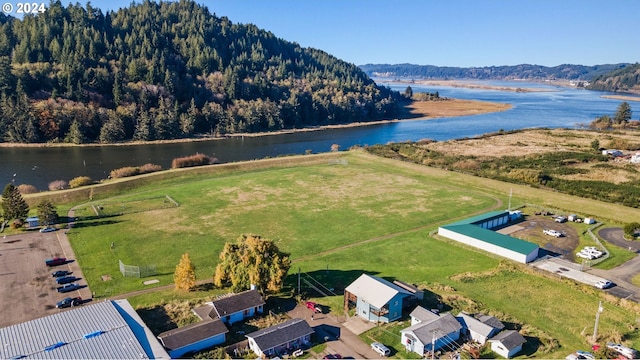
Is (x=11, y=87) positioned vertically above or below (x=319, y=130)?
above

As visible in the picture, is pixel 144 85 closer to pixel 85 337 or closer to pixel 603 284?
pixel 85 337

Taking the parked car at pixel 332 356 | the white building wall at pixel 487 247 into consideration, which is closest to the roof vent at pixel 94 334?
the parked car at pixel 332 356

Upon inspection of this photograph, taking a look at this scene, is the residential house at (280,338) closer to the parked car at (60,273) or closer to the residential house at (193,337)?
the residential house at (193,337)

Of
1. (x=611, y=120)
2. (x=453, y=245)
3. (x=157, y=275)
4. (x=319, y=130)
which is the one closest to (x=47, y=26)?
(x=319, y=130)

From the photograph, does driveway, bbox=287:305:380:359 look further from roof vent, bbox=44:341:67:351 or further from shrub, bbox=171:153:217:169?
shrub, bbox=171:153:217:169

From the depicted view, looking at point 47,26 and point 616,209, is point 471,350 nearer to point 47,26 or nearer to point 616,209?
point 616,209

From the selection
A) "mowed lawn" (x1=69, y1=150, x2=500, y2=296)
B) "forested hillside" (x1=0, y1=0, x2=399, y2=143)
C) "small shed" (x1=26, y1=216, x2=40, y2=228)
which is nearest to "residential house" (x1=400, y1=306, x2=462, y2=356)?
"mowed lawn" (x1=69, y1=150, x2=500, y2=296)

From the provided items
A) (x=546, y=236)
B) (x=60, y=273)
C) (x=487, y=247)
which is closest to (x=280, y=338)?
(x=60, y=273)
